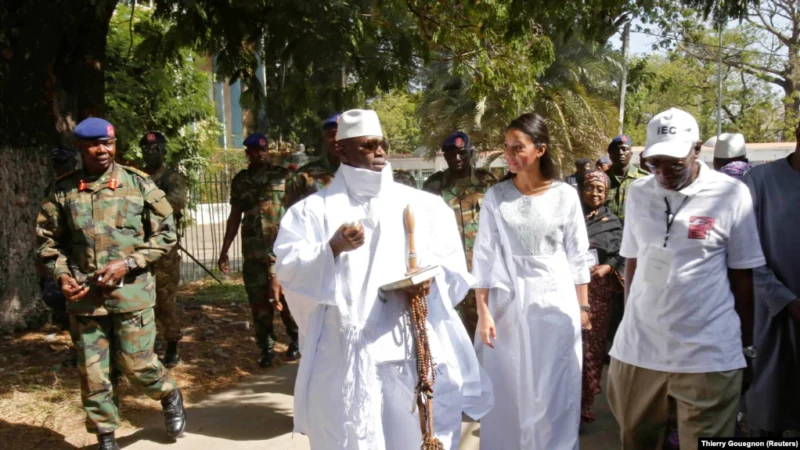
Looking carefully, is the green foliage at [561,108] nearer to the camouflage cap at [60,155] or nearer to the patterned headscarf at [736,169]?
the camouflage cap at [60,155]

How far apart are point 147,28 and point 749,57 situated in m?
36.5

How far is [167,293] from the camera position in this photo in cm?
640

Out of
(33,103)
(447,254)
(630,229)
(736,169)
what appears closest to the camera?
(447,254)

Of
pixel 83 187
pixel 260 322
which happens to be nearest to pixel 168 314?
pixel 260 322

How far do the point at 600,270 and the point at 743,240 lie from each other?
194 cm

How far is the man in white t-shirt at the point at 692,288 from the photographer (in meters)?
3.30

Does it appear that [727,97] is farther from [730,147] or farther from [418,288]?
[418,288]

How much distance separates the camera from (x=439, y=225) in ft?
11.8

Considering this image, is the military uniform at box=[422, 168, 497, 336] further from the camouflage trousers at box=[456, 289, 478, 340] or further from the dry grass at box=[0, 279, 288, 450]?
the dry grass at box=[0, 279, 288, 450]

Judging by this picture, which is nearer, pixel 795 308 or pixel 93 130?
pixel 795 308

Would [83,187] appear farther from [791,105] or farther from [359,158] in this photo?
[791,105]

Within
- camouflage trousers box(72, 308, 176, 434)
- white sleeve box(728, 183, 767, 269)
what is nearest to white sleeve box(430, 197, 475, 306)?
white sleeve box(728, 183, 767, 269)

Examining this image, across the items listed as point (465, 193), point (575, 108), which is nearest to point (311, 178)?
point (465, 193)
